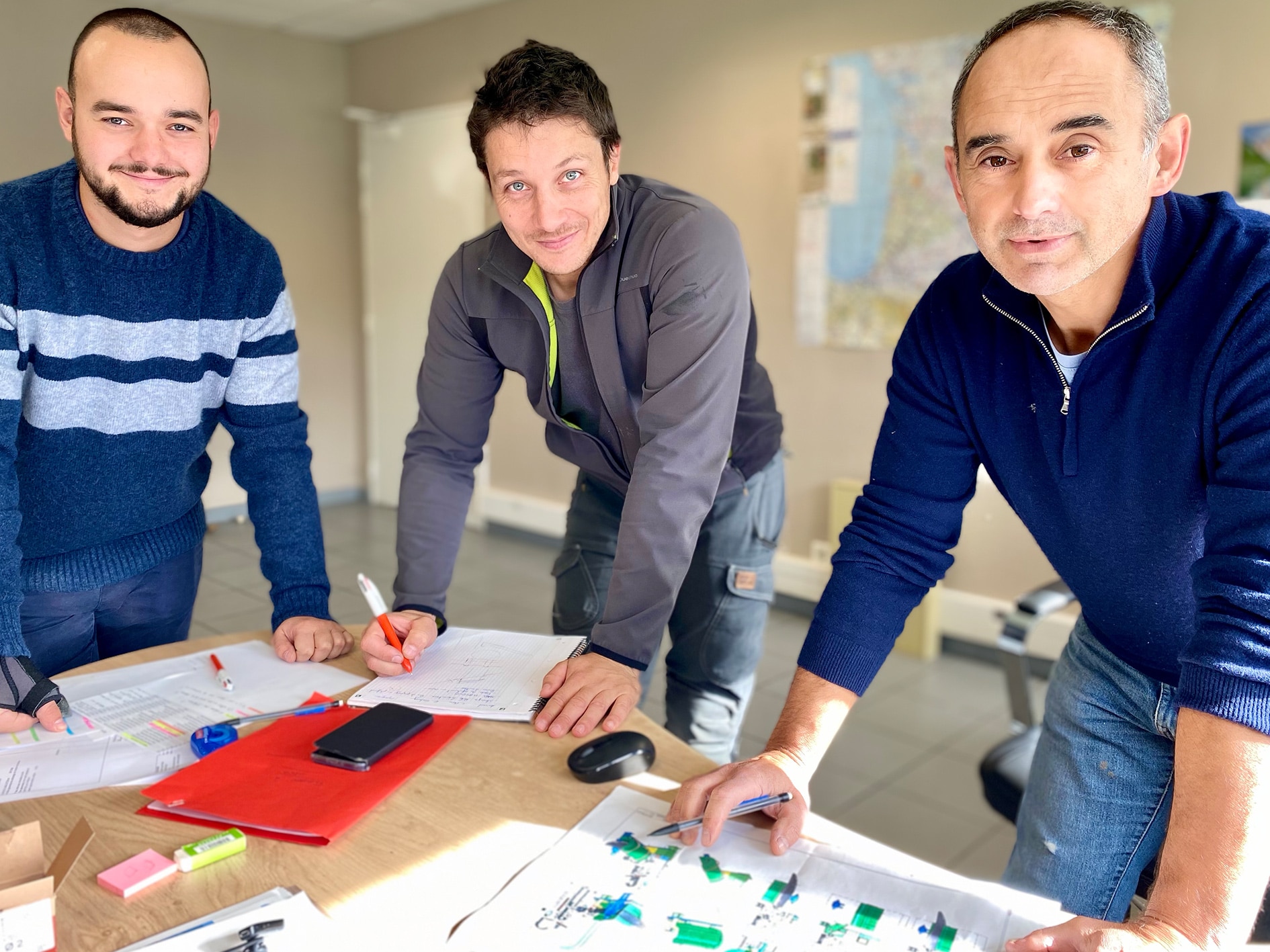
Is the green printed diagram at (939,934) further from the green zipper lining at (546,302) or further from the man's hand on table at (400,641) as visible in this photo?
the green zipper lining at (546,302)

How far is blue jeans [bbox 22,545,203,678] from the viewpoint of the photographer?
1.62 meters

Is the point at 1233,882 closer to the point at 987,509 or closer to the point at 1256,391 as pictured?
the point at 1256,391

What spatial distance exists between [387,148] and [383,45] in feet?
2.06

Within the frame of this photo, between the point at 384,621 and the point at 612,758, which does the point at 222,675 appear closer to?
the point at 384,621

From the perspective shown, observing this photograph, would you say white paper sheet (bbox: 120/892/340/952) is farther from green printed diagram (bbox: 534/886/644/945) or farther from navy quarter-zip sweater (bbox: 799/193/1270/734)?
navy quarter-zip sweater (bbox: 799/193/1270/734)

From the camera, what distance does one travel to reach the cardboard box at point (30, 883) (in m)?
0.84

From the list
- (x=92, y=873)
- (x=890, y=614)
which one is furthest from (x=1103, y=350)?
(x=92, y=873)

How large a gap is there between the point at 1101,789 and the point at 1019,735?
651mm

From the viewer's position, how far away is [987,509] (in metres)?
3.93

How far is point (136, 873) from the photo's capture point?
97cm

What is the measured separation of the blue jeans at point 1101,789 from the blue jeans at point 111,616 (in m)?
1.45

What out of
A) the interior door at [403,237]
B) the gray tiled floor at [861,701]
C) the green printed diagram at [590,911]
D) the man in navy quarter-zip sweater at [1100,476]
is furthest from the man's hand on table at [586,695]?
the interior door at [403,237]

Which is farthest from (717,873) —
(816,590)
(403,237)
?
(403,237)

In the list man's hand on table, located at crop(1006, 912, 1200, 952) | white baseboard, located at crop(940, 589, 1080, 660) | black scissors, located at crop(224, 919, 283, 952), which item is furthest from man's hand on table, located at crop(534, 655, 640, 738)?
white baseboard, located at crop(940, 589, 1080, 660)
